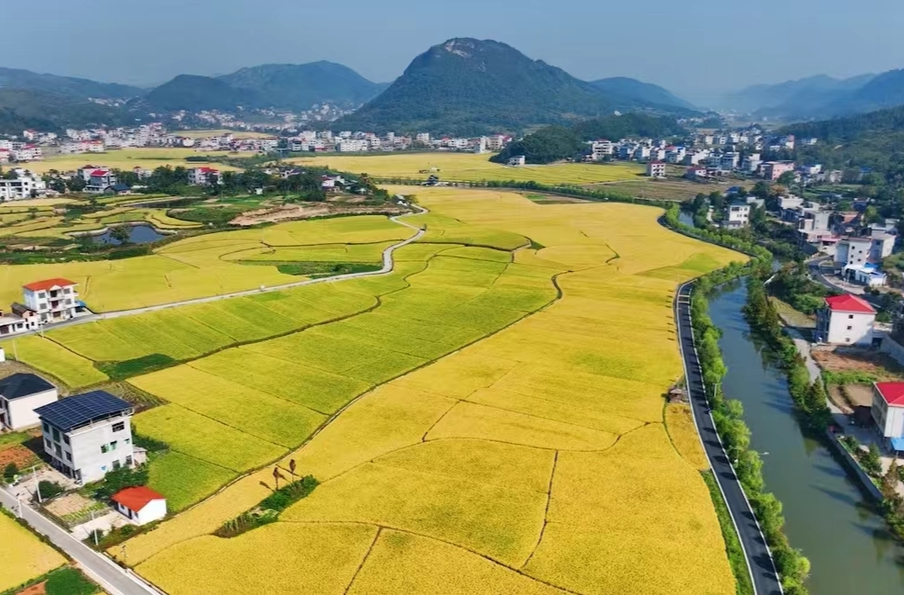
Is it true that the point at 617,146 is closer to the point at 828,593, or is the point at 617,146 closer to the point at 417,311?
the point at 417,311

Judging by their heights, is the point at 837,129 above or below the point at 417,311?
above

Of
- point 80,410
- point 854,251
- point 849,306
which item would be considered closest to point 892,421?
point 849,306

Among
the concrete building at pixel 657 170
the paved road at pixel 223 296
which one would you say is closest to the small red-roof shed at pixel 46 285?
the paved road at pixel 223 296

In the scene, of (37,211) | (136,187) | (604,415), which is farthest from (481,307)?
(136,187)

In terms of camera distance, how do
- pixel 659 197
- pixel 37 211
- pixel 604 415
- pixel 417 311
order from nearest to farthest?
pixel 604 415
pixel 417 311
pixel 37 211
pixel 659 197

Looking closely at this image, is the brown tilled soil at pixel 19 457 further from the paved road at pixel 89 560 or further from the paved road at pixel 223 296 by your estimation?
the paved road at pixel 223 296

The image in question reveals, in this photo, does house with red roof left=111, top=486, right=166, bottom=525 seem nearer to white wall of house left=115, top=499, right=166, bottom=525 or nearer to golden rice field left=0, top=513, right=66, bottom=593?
white wall of house left=115, top=499, right=166, bottom=525

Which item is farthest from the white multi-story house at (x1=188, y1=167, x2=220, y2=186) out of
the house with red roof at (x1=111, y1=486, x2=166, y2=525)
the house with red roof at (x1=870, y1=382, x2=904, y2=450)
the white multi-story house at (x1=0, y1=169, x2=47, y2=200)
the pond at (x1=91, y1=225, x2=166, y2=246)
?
the house with red roof at (x1=870, y1=382, x2=904, y2=450)
